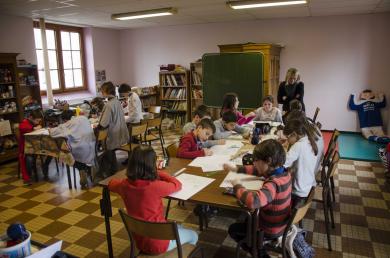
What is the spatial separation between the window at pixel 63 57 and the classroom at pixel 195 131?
0.04m

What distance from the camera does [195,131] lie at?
120 inches

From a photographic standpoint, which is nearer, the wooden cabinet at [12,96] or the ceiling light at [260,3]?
the ceiling light at [260,3]

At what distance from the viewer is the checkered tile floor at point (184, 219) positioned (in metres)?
2.81

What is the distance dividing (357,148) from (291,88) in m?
1.73

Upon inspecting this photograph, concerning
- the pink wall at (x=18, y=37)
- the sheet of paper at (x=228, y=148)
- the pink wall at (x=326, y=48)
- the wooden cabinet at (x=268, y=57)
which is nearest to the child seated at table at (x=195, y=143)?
the sheet of paper at (x=228, y=148)

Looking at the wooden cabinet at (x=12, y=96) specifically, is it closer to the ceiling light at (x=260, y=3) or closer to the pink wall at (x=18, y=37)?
the pink wall at (x=18, y=37)

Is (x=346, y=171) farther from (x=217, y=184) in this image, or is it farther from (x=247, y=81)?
(x=217, y=184)

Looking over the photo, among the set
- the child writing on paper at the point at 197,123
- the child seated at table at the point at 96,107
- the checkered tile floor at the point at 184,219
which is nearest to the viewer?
the checkered tile floor at the point at 184,219

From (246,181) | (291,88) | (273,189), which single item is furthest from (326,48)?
(273,189)

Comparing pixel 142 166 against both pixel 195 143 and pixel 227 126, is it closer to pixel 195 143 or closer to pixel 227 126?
pixel 195 143

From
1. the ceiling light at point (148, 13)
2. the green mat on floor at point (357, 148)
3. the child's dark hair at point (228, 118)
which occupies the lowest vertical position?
the green mat on floor at point (357, 148)

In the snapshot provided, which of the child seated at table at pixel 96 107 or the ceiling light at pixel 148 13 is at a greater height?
the ceiling light at pixel 148 13

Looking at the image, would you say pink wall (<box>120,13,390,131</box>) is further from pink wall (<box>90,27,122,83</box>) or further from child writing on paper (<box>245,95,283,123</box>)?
child writing on paper (<box>245,95,283,123</box>)

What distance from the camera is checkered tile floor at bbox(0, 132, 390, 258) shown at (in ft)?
9.21
